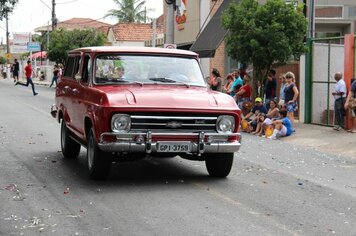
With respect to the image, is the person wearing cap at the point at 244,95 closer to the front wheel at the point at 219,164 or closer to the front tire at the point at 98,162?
the front wheel at the point at 219,164


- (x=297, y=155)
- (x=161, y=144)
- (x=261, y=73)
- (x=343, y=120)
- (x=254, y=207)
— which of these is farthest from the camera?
(x=261, y=73)

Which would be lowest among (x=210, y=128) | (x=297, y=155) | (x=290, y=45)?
(x=297, y=155)

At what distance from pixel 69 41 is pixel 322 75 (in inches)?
1102

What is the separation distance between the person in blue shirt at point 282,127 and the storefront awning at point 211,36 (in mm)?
7368

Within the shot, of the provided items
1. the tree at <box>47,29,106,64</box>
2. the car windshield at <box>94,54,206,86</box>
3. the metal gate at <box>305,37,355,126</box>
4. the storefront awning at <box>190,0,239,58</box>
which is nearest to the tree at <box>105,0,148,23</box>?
the tree at <box>47,29,106,64</box>

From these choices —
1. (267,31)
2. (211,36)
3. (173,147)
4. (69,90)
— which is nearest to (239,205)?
(173,147)

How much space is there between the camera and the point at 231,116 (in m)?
8.30

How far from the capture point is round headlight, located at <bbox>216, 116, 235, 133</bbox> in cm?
825

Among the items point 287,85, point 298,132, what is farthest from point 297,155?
point 287,85

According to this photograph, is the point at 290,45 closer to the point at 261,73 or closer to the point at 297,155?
the point at 261,73

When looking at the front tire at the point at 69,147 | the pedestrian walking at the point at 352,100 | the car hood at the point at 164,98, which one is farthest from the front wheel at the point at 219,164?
the pedestrian walking at the point at 352,100

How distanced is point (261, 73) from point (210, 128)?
10.7m

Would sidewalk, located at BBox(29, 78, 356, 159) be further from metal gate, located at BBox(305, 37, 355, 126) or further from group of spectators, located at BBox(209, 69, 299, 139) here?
metal gate, located at BBox(305, 37, 355, 126)

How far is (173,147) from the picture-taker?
26.2ft
